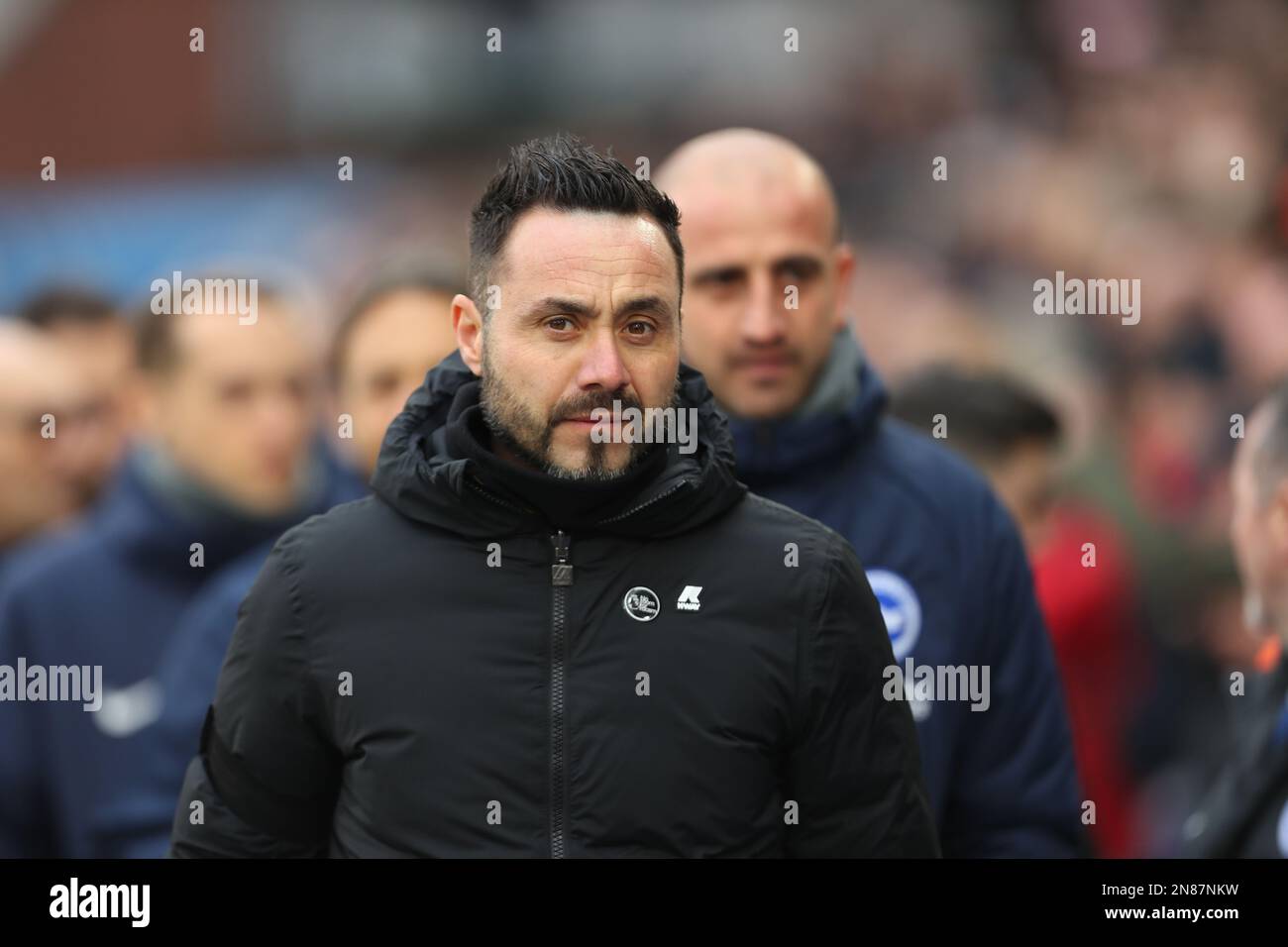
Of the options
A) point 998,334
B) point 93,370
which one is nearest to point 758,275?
point 93,370

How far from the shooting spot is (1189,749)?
20.3ft

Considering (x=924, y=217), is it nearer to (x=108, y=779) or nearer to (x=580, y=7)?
(x=580, y=7)

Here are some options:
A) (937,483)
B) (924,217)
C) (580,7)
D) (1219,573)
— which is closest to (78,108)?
(580,7)

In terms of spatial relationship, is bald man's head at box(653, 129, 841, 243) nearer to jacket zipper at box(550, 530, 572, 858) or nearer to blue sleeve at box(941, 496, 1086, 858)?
blue sleeve at box(941, 496, 1086, 858)

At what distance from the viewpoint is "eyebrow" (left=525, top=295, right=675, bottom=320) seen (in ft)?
7.97

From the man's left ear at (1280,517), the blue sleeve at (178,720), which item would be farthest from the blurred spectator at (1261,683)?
the blue sleeve at (178,720)

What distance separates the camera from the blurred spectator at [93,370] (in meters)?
5.81

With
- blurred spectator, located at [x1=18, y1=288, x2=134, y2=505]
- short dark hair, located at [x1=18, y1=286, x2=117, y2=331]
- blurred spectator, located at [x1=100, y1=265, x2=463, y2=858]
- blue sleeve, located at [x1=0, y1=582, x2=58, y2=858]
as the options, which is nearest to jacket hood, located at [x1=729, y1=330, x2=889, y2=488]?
blurred spectator, located at [x1=100, y1=265, x2=463, y2=858]

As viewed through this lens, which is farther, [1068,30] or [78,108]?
[78,108]

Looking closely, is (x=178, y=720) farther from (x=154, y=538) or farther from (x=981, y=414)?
(x=981, y=414)

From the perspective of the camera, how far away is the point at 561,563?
2.42 meters

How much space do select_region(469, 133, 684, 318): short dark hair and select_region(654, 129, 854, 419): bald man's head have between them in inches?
32.5

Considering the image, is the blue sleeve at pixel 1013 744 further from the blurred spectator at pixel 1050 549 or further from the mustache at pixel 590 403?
the blurred spectator at pixel 1050 549
